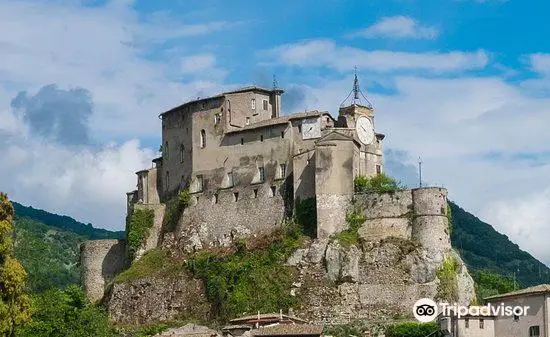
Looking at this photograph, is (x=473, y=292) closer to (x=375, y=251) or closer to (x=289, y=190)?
(x=375, y=251)

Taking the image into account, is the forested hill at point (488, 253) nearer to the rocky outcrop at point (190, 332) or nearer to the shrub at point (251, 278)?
the shrub at point (251, 278)

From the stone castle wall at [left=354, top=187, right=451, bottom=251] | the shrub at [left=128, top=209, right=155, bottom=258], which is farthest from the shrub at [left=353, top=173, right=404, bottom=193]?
the shrub at [left=128, top=209, right=155, bottom=258]

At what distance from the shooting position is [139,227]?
353 ft

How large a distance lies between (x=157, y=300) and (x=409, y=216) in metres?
20.9

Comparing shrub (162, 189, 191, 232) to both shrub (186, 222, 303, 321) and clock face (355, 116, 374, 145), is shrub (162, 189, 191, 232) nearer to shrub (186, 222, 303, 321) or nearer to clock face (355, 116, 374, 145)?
shrub (186, 222, 303, 321)

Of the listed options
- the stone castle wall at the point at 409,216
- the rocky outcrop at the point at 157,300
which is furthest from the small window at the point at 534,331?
the rocky outcrop at the point at 157,300

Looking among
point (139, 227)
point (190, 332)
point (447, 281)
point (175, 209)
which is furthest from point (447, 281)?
point (139, 227)

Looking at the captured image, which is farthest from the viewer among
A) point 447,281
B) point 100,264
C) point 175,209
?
point 100,264

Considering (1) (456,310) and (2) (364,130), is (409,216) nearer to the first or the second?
(2) (364,130)

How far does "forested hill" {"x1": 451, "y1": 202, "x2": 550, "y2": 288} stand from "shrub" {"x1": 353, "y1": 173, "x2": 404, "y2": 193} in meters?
87.1

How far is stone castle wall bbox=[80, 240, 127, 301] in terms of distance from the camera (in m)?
111

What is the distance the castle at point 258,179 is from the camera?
96000 mm

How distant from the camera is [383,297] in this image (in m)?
93.8

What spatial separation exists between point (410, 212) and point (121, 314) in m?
24.6
